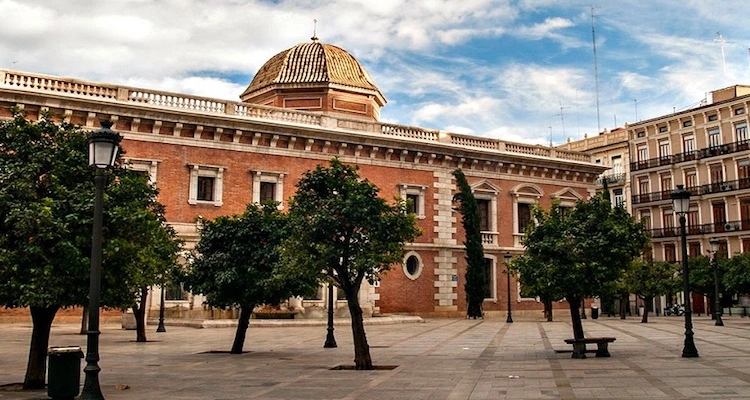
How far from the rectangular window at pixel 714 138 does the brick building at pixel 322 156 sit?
40.7 feet

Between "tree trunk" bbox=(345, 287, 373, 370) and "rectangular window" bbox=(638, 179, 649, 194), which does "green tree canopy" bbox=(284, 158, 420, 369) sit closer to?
"tree trunk" bbox=(345, 287, 373, 370)

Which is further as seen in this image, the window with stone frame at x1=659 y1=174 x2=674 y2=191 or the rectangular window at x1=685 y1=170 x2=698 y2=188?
the window with stone frame at x1=659 y1=174 x2=674 y2=191

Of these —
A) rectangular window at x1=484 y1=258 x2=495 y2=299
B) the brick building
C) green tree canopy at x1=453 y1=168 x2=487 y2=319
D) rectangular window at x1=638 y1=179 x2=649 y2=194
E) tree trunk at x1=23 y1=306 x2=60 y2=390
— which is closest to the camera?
tree trunk at x1=23 y1=306 x2=60 y2=390

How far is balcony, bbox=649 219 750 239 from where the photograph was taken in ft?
164

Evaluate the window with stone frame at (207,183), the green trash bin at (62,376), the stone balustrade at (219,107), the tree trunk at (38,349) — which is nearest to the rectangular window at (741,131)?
the stone balustrade at (219,107)

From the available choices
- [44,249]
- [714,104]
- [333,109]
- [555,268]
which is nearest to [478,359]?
[555,268]

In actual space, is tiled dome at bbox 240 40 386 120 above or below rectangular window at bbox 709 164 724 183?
above

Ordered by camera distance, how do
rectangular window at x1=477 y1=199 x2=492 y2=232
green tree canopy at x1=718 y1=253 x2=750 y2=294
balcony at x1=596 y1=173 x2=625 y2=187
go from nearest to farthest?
1. rectangular window at x1=477 y1=199 x2=492 y2=232
2. green tree canopy at x1=718 y1=253 x2=750 y2=294
3. balcony at x1=596 y1=173 x2=625 y2=187

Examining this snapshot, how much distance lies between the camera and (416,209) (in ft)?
126

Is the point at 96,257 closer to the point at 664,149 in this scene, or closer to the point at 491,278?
the point at 491,278

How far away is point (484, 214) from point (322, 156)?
10.9 metres

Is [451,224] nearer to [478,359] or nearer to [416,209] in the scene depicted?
[416,209]

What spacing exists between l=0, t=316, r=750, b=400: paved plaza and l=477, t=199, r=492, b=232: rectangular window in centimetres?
1618

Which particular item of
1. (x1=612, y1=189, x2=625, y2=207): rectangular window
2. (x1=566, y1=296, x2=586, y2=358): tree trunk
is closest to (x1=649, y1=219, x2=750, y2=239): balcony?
(x1=612, y1=189, x2=625, y2=207): rectangular window
